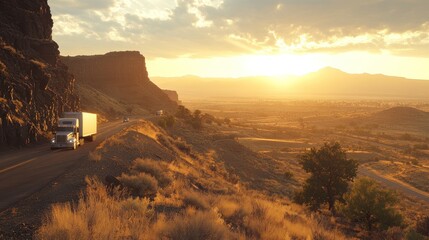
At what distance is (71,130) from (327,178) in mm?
21163

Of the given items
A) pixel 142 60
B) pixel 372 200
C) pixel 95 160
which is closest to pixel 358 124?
pixel 142 60

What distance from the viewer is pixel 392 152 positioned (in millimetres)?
73562

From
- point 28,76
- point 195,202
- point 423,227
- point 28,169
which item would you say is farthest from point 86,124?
point 423,227

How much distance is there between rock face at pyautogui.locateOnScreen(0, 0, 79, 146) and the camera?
29.6m

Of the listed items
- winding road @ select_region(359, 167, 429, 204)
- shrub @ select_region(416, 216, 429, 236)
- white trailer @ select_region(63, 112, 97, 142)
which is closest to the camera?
shrub @ select_region(416, 216, 429, 236)

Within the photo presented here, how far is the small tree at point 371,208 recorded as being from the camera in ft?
73.5

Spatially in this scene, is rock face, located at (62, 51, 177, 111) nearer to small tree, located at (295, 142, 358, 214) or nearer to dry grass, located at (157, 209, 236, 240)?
small tree, located at (295, 142, 358, 214)

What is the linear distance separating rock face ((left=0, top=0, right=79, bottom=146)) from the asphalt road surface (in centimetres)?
309

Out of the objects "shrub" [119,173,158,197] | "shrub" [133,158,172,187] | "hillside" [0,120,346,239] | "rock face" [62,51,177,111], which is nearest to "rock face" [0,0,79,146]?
"hillside" [0,120,346,239]

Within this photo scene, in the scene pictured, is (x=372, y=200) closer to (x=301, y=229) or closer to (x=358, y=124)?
(x=301, y=229)

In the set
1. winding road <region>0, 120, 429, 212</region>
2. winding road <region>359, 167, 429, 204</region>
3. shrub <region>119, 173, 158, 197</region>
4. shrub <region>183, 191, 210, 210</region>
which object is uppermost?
shrub <region>119, 173, 158, 197</region>

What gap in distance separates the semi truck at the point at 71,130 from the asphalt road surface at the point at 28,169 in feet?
2.18

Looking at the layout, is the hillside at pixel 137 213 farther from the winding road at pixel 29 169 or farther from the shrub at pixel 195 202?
the winding road at pixel 29 169

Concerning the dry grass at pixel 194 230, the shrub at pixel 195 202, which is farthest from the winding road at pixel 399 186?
the dry grass at pixel 194 230
